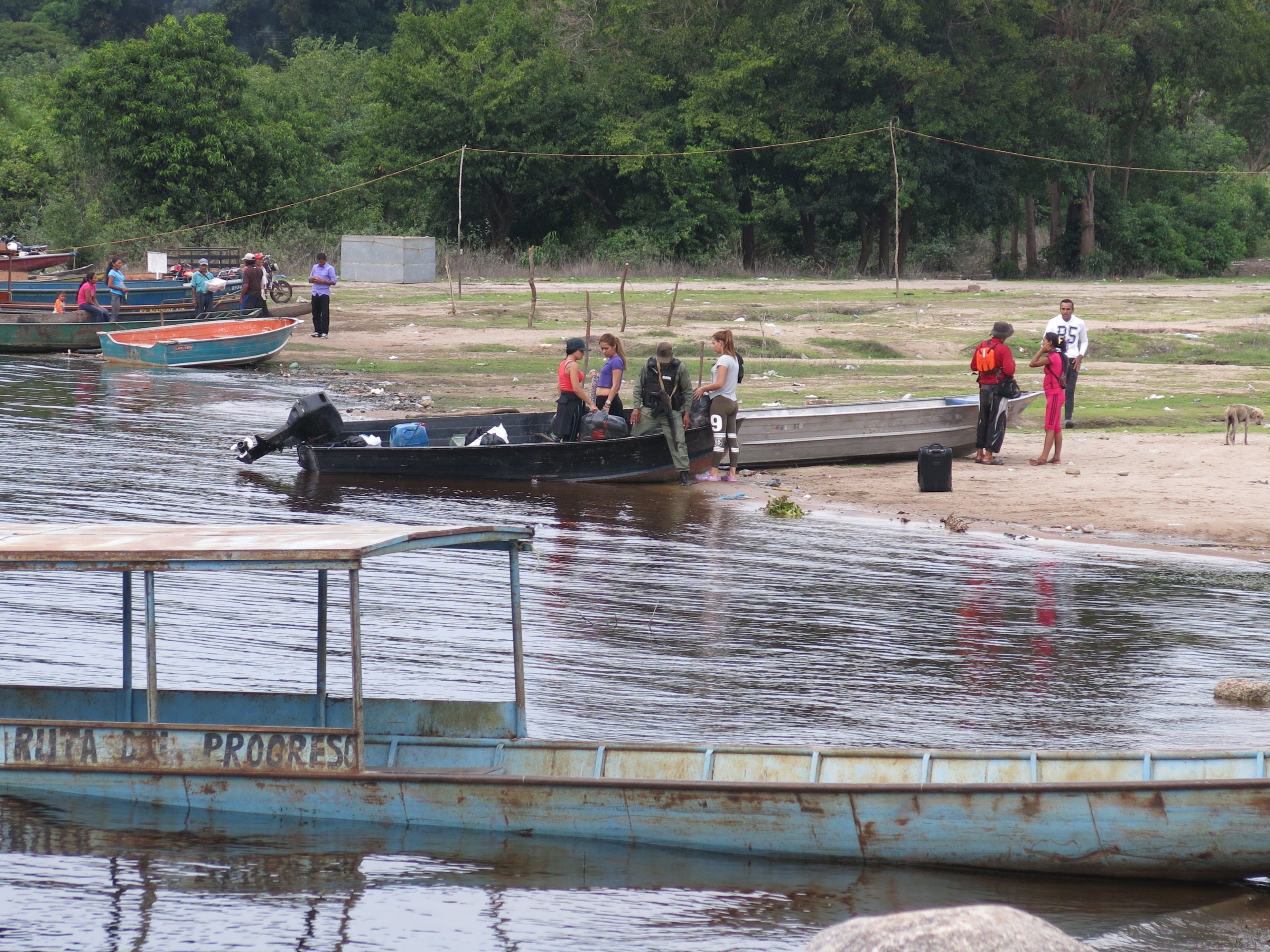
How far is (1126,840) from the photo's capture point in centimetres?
682

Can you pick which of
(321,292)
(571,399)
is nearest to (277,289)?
(321,292)

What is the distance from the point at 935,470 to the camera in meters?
16.6

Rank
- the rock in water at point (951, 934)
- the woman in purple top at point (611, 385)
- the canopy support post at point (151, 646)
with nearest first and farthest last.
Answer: the rock in water at point (951, 934) → the canopy support post at point (151, 646) → the woman in purple top at point (611, 385)

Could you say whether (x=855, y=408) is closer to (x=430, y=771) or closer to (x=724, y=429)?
(x=724, y=429)

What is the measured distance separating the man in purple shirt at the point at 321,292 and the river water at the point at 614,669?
37.4 ft

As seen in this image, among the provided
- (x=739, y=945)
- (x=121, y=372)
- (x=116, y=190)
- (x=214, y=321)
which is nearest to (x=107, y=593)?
(x=739, y=945)

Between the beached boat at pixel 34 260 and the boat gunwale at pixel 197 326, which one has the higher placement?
the beached boat at pixel 34 260

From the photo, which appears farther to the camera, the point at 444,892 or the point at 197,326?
the point at 197,326

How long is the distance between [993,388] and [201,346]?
16.5 metres

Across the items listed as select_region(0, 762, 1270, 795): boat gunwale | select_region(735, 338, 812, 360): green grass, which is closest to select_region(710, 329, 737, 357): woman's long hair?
select_region(0, 762, 1270, 795): boat gunwale

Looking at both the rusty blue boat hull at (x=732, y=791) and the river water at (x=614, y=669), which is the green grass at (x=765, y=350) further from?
the rusty blue boat hull at (x=732, y=791)

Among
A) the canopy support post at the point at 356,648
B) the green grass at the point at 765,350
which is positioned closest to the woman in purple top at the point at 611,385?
the canopy support post at the point at 356,648

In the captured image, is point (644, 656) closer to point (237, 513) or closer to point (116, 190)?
point (237, 513)

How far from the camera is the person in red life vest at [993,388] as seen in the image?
56.0ft
